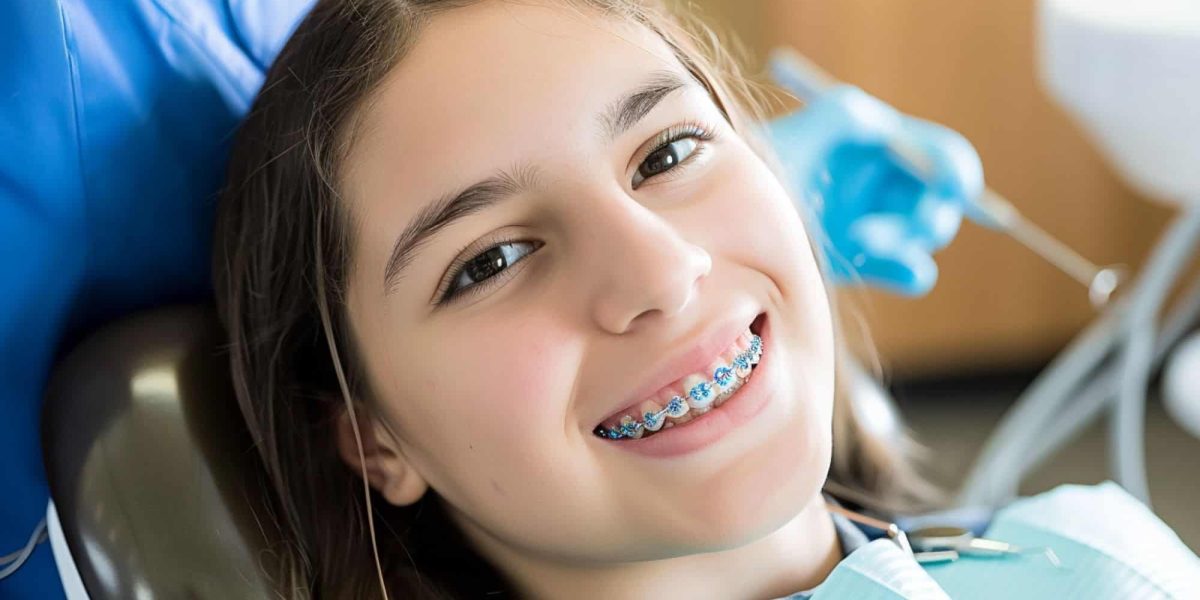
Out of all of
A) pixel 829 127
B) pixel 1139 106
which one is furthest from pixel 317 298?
pixel 1139 106

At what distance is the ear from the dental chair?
97 millimetres

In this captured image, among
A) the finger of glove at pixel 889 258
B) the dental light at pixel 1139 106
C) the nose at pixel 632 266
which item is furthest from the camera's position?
the dental light at pixel 1139 106

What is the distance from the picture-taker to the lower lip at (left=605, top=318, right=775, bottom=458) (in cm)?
93

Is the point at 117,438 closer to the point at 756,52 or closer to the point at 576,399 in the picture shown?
the point at 576,399

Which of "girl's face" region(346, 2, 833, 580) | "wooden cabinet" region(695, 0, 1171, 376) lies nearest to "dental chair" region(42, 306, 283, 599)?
"girl's face" region(346, 2, 833, 580)

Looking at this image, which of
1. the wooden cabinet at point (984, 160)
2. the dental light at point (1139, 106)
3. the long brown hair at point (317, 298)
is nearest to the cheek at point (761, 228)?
the long brown hair at point (317, 298)

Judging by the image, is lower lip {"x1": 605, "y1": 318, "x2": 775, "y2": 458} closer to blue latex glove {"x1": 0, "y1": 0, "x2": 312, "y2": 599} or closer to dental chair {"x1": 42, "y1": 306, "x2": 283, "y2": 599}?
dental chair {"x1": 42, "y1": 306, "x2": 283, "y2": 599}

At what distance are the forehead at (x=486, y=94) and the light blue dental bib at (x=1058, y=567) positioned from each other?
1.26ft

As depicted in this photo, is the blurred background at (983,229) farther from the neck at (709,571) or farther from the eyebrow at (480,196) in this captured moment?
the eyebrow at (480,196)

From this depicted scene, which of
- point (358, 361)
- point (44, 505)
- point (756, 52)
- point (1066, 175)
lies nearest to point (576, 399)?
point (358, 361)

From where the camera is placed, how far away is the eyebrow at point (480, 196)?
3.00ft

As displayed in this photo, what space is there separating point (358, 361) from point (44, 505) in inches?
11.0

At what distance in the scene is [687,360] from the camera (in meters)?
0.92

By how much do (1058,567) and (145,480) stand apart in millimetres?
697
